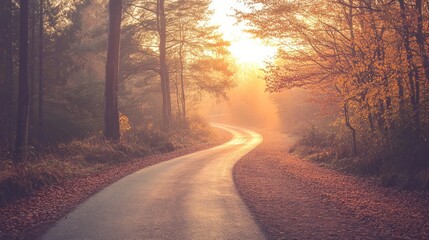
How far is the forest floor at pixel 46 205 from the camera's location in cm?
672

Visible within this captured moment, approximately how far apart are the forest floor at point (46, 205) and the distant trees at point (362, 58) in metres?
7.49

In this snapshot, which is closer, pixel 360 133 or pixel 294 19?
pixel 294 19

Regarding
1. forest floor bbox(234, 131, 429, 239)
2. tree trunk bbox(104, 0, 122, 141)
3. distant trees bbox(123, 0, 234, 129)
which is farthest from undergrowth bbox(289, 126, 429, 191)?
distant trees bbox(123, 0, 234, 129)

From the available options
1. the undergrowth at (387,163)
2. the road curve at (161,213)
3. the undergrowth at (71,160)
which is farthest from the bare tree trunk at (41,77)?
the undergrowth at (387,163)

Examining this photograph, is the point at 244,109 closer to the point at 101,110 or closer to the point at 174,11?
the point at 174,11

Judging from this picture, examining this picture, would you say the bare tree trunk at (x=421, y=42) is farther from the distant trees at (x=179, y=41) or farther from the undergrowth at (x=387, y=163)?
the distant trees at (x=179, y=41)

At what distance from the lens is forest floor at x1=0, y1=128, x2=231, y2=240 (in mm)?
6719

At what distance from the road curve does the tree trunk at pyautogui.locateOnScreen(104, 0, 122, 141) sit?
875 centimetres

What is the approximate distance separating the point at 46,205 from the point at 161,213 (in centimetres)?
307

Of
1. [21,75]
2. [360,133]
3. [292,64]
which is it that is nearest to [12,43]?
[21,75]

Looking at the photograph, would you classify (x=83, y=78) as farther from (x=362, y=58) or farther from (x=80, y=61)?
(x=362, y=58)

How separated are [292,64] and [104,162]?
359 inches

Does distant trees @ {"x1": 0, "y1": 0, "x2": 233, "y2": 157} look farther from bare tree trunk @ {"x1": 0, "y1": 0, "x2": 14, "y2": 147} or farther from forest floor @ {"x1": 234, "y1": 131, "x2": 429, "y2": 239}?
forest floor @ {"x1": 234, "y1": 131, "x2": 429, "y2": 239}

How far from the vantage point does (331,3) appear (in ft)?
43.6
